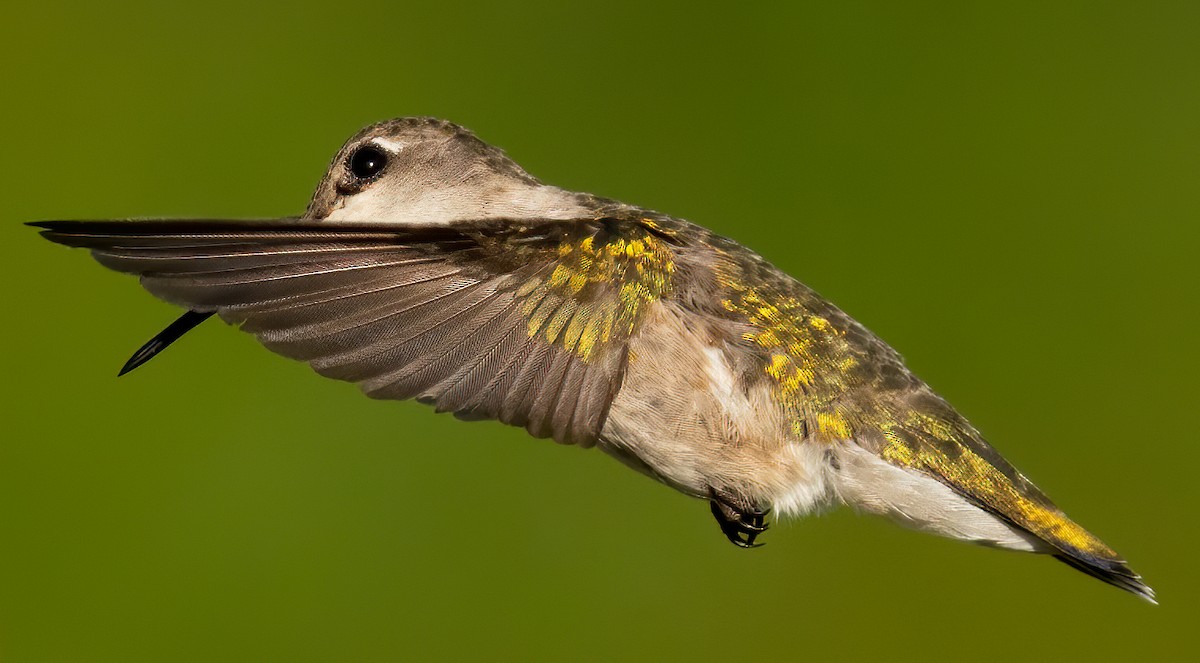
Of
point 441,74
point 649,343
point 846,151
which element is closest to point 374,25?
point 441,74

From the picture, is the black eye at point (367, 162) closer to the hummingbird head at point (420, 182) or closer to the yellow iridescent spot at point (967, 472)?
the hummingbird head at point (420, 182)

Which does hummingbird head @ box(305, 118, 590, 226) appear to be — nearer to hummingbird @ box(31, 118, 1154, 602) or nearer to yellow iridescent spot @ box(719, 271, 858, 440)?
hummingbird @ box(31, 118, 1154, 602)

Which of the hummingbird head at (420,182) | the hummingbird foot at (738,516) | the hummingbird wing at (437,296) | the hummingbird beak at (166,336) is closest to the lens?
the hummingbird wing at (437,296)

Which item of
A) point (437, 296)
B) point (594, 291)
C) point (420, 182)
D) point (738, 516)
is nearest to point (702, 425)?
point (738, 516)

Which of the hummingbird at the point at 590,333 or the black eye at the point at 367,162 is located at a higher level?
the black eye at the point at 367,162

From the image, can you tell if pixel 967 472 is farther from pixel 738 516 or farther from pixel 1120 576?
pixel 738 516

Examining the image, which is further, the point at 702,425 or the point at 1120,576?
the point at 1120,576

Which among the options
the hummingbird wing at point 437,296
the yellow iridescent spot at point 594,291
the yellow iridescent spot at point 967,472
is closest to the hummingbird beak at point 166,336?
the hummingbird wing at point 437,296

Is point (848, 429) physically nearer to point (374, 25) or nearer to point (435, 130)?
point (435, 130)
